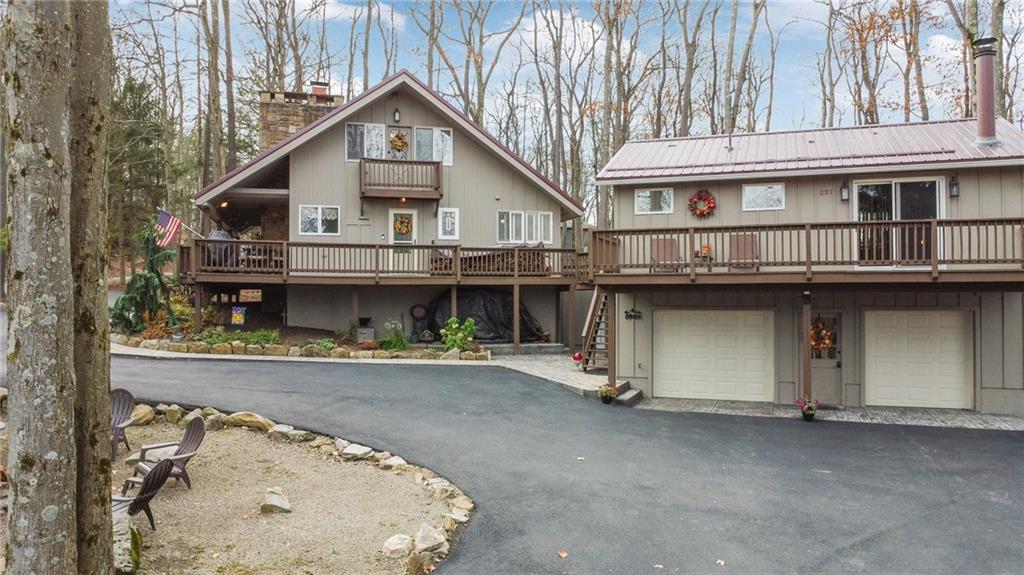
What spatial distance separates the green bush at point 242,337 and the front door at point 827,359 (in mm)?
12040

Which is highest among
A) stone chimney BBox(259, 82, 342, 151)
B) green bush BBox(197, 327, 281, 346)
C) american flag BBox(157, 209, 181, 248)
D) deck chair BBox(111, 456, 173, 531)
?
stone chimney BBox(259, 82, 342, 151)

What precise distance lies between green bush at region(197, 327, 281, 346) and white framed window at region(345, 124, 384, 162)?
5.70 metres

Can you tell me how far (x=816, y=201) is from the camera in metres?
11.6

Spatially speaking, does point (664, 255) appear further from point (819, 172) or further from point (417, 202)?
point (417, 202)

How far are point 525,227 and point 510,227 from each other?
0.47m

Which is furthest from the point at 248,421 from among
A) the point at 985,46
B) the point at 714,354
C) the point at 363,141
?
the point at 985,46

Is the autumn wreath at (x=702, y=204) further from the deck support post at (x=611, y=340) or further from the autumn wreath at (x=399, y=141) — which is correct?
the autumn wreath at (x=399, y=141)

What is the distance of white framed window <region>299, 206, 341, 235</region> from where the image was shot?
16625 millimetres

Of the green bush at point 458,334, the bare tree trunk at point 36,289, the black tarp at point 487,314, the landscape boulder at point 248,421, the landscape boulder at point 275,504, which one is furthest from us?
the black tarp at point 487,314

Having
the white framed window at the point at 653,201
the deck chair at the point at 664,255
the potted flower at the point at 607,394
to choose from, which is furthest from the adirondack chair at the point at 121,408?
the white framed window at the point at 653,201

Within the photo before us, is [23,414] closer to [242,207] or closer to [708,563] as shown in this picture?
[708,563]

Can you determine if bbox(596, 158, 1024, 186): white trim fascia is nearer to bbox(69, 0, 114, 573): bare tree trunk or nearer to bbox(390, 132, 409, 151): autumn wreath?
bbox(390, 132, 409, 151): autumn wreath

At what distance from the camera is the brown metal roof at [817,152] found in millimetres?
10883

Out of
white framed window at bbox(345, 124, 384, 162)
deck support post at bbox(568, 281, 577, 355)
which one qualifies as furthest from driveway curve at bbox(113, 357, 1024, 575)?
white framed window at bbox(345, 124, 384, 162)
